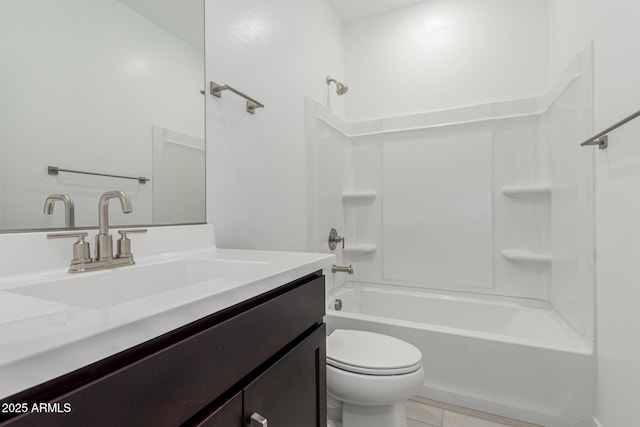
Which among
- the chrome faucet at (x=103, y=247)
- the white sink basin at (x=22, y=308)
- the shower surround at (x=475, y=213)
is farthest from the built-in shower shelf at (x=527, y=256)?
the white sink basin at (x=22, y=308)

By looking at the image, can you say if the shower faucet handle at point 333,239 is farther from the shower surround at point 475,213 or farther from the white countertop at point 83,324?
the white countertop at point 83,324

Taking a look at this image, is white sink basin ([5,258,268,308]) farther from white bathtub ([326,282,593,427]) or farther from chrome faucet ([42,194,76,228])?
white bathtub ([326,282,593,427])

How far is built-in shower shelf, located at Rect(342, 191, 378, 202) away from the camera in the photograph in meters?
2.37

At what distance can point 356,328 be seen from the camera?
5.47 feet

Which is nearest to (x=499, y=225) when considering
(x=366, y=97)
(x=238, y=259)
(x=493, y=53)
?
(x=493, y=53)

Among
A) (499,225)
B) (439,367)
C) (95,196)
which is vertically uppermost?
(95,196)

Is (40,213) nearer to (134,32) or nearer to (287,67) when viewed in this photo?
(134,32)

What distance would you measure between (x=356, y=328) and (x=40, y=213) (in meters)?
1.44

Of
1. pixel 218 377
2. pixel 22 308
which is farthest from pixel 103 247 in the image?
pixel 218 377

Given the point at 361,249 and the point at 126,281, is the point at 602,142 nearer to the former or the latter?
the point at 361,249

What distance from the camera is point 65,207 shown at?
2.47 ft

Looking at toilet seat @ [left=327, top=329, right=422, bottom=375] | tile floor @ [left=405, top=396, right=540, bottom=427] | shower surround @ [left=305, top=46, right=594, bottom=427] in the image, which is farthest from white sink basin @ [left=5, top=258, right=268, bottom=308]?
tile floor @ [left=405, top=396, right=540, bottom=427]

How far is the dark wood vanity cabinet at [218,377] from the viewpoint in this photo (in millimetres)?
317

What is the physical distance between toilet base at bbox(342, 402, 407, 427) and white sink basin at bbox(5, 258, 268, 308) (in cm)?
83
